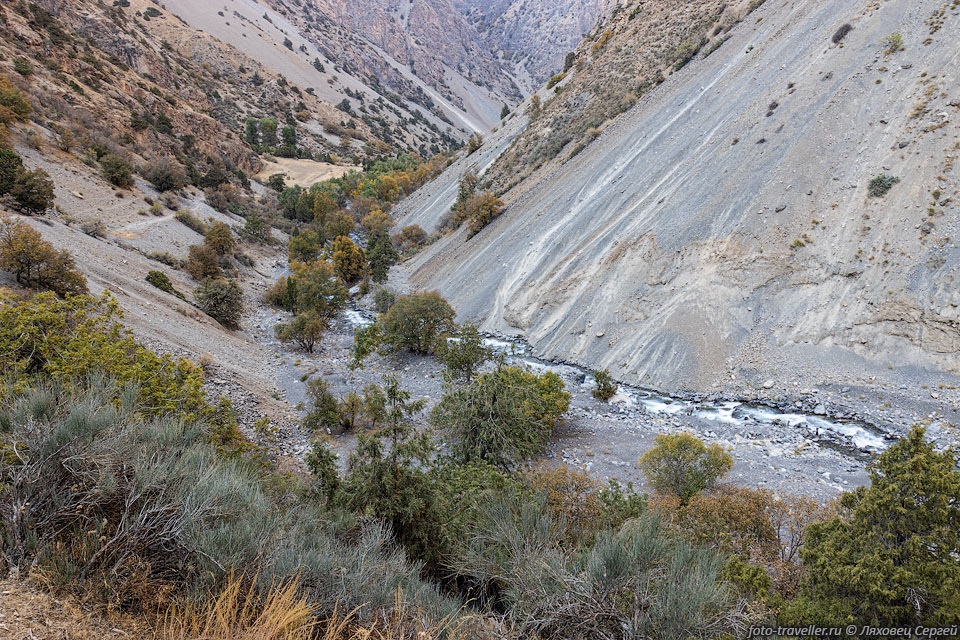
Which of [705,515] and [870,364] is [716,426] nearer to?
[870,364]

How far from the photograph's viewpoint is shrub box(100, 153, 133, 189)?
29719mm

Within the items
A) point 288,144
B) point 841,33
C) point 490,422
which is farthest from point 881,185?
point 288,144

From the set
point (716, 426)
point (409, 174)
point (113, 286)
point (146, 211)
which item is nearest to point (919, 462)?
point (716, 426)

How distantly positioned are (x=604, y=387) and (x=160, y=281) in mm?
22615

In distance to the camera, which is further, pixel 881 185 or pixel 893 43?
pixel 893 43

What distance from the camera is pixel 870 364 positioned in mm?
13812

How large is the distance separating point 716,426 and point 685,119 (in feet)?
68.6

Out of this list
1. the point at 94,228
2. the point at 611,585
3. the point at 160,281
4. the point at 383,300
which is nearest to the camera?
the point at 611,585

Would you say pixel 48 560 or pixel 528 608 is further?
pixel 528 608

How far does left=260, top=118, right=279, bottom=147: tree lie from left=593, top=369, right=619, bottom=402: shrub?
2998 inches

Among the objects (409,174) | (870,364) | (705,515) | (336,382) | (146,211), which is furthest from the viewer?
(409,174)

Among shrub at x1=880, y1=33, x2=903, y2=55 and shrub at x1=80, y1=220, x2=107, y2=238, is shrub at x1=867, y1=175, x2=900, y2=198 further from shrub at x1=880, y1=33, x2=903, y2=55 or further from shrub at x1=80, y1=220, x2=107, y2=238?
shrub at x1=80, y1=220, x2=107, y2=238

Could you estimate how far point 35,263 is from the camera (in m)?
13.9

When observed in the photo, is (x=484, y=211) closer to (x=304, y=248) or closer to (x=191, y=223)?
(x=304, y=248)
